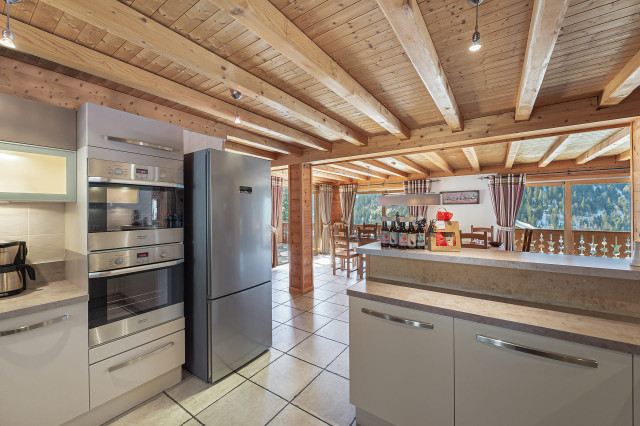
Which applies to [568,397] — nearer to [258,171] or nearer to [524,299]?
[524,299]

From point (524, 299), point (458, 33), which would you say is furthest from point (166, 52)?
point (524, 299)

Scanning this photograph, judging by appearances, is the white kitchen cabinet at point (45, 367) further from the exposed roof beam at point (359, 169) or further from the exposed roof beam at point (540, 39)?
the exposed roof beam at point (359, 169)

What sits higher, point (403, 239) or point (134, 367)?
point (403, 239)

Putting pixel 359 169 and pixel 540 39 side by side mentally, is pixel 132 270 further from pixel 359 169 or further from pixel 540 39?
pixel 359 169

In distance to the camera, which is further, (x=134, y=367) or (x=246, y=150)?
(x=246, y=150)

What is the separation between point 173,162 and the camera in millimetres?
2080

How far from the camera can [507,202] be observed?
223 inches

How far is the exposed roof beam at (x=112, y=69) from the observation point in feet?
4.86

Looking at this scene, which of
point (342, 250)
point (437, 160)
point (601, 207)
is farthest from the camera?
point (342, 250)

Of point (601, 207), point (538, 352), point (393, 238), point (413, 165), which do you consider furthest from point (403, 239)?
point (601, 207)

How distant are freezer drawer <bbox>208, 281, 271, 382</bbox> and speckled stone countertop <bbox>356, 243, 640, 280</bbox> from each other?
1321 millimetres

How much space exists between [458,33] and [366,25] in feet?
1.92

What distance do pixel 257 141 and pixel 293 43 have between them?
2.14 m

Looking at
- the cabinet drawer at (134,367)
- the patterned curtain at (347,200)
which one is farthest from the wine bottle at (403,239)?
the patterned curtain at (347,200)
